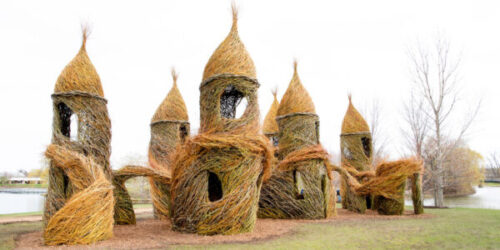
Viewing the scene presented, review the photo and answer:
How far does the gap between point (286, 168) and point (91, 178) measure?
20.2 feet

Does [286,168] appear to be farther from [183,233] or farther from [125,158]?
[125,158]

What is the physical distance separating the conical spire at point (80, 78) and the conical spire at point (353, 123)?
10854mm

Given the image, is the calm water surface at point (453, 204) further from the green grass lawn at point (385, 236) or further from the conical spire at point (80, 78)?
the green grass lawn at point (385, 236)

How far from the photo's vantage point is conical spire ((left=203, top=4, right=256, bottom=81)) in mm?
7895

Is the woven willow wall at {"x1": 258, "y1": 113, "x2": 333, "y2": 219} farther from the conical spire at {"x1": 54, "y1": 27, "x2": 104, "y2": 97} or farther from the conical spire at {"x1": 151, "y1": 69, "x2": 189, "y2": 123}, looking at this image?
the conical spire at {"x1": 54, "y1": 27, "x2": 104, "y2": 97}

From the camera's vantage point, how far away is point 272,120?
17.5 meters

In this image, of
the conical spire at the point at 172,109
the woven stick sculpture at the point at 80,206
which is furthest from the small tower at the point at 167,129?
the woven stick sculpture at the point at 80,206

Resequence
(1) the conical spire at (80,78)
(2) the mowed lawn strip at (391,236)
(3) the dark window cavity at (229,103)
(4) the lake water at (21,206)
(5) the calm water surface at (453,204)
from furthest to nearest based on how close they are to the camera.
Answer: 1. (4) the lake water at (21,206)
2. (5) the calm water surface at (453,204)
3. (3) the dark window cavity at (229,103)
4. (1) the conical spire at (80,78)
5. (2) the mowed lawn strip at (391,236)

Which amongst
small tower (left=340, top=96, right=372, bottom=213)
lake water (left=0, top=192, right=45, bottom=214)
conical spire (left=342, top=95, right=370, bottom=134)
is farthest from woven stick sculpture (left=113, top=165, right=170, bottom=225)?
conical spire (left=342, top=95, right=370, bottom=134)

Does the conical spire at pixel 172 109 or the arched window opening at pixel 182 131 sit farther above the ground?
the conical spire at pixel 172 109

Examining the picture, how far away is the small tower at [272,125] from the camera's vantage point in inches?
675

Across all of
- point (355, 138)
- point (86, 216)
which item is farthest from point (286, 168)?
point (86, 216)

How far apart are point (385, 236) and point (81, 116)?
786 cm

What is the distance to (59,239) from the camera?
19.2 ft
